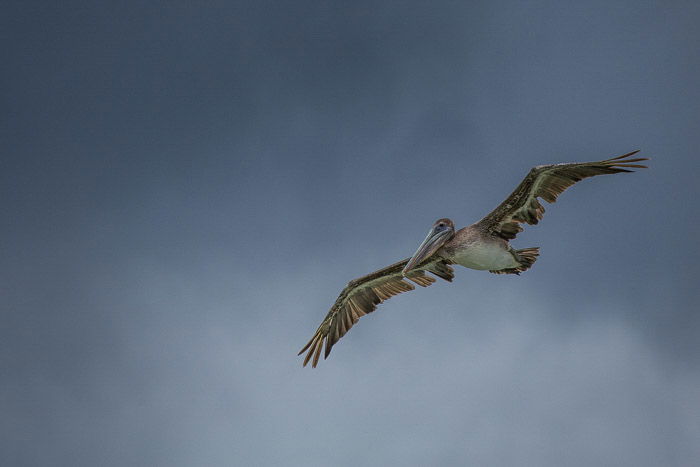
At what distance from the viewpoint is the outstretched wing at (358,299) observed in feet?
67.3

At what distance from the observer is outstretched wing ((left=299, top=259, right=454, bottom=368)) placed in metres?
20.5

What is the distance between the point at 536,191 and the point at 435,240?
3.09 m

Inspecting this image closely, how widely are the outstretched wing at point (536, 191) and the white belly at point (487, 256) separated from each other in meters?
0.51

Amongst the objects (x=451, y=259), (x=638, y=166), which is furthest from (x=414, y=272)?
(x=638, y=166)

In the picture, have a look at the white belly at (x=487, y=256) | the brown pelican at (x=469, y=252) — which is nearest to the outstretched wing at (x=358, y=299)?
the brown pelican at (x=469, y=252)

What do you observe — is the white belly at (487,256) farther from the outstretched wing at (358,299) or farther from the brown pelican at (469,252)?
the outstretched wing at (358,299)

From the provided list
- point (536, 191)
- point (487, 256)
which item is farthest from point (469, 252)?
point (536, 191)

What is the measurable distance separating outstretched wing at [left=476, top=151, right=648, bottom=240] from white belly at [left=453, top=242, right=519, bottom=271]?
1.68 feet

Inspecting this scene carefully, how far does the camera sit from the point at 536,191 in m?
17.5

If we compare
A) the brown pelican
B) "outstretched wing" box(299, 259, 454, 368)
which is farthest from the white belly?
"outstretched wing" box(299, 259, 454, 368)

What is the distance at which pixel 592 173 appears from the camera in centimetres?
1648

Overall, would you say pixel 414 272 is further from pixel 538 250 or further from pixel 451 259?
pixel 538 250

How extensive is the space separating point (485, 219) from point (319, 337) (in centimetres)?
616

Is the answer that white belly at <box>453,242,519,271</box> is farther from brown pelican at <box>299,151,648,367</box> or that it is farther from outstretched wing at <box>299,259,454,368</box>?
outstretched wing at <box>299,259,454,368</box>
